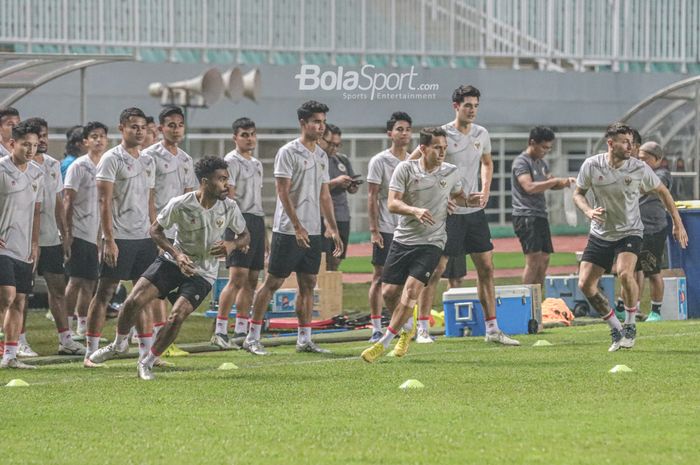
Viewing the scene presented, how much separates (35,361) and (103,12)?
25.1 metres

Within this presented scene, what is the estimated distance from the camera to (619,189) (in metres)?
14.3

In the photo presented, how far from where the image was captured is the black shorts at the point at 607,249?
14.3 metres

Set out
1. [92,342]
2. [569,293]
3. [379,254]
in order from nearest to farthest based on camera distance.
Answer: [92,342] < [379,254] < [569,293]

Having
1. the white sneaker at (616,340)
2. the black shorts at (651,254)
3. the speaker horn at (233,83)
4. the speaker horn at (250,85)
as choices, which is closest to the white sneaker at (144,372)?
the white sneaker at (616,340)

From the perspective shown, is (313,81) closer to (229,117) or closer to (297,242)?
(229,117)

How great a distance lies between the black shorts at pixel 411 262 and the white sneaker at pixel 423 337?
184cm

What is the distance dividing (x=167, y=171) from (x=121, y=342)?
1.69 m

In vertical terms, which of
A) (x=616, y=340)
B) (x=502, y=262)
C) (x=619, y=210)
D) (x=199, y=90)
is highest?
(x=199, y=90)

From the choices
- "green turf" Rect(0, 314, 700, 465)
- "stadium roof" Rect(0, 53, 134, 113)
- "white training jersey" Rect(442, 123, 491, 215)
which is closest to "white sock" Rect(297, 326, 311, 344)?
"green turf" Rect(0, 314, 700, 465)

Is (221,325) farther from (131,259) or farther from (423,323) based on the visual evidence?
(423,323)

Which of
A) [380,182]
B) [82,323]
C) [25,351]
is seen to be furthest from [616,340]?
[82,323]

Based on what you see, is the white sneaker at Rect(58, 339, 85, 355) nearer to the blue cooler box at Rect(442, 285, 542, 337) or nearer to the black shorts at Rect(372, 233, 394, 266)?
the black shorts at Rect(372, 233, 394, 266)

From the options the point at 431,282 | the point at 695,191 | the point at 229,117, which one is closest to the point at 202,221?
the point at 431,282

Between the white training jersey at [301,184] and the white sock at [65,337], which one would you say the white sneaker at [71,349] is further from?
the white training jersey at [301,184]
